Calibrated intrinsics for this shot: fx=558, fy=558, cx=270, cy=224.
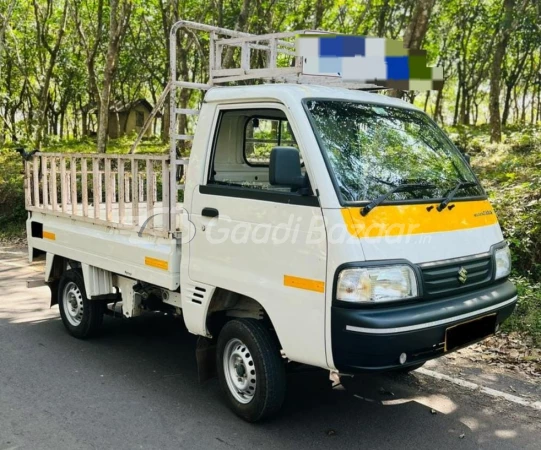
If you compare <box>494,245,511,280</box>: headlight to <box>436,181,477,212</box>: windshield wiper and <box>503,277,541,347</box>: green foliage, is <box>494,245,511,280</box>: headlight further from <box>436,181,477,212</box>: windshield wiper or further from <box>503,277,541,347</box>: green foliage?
<box>503,277,541,347</box>: green foliage

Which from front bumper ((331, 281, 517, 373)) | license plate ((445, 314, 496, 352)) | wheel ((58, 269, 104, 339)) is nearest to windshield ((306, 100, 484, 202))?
front bumper ((331, 281, 517, 373))

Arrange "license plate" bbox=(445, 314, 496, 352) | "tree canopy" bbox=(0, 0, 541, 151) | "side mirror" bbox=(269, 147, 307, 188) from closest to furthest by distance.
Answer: "side mirror" bbox=(269, 147, 307, 188), "license plate" bbox=(445, 314, 496, 352), "tree canopy" bbox=(0, 0, 541, 151)

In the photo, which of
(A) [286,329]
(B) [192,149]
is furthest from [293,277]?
(B) [192,149]

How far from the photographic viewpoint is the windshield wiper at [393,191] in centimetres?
339

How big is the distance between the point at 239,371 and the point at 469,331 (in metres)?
1.63

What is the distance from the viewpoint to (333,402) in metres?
4.36

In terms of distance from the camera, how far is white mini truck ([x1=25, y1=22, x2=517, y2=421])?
333cm

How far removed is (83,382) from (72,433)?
3.04ft

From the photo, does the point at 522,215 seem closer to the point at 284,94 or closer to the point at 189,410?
the point at 284,94

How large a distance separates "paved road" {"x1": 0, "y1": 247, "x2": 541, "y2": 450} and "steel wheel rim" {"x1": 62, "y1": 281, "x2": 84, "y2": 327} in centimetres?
33

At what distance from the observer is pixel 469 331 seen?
12.2ft

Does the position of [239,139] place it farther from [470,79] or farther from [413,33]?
[470,79]

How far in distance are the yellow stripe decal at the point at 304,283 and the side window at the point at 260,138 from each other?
1347mm

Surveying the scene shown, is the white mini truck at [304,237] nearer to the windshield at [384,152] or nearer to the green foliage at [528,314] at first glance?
the windshield at [384,152]
